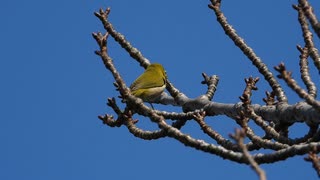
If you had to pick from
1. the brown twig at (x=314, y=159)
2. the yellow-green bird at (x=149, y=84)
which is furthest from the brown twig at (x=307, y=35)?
the yellow-green bird at (x=149, y=84)

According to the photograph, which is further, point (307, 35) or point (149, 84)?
point (149, 84)

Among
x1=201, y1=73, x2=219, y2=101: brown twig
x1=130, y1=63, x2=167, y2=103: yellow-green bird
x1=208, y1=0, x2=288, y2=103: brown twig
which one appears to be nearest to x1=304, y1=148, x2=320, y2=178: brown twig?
x1=208, y1=0, x2=288, y2=103: brown twig

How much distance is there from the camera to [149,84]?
9.45m

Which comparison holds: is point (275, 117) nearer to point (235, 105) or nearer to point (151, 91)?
point (235, 105)

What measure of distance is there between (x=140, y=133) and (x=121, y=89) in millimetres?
1004

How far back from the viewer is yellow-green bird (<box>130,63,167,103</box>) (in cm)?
931

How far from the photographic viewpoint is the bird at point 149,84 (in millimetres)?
9312

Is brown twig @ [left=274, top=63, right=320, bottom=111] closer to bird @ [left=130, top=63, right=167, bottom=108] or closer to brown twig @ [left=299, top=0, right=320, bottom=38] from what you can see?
brown twig @ [left=299, top=0, right=320, bottom=38]

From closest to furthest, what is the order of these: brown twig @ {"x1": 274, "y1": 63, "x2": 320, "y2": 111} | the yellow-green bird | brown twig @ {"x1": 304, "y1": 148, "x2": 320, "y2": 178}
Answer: brown twig @ {"x1": 274, "y1": 63, "x2": 320, "y2": 111}
brown twig @ {"x1": 304, "y1": 148, "x2": 320, "y2": 178}
the yellow-green bird

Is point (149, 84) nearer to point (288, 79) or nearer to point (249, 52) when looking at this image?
point (249, 52)

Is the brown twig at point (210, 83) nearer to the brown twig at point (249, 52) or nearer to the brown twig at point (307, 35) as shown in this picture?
the brown twig at point (249, 52)

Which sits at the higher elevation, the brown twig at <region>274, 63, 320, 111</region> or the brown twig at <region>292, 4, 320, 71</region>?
the brown twig at <region>292, 4, 320, 71</region>

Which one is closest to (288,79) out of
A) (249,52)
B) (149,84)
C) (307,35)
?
(307,35)

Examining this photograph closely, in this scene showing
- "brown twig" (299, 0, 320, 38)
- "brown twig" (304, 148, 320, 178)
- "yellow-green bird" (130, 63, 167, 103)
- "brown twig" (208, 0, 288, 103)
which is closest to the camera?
"brown twig" (299, 0, 320, 38)
